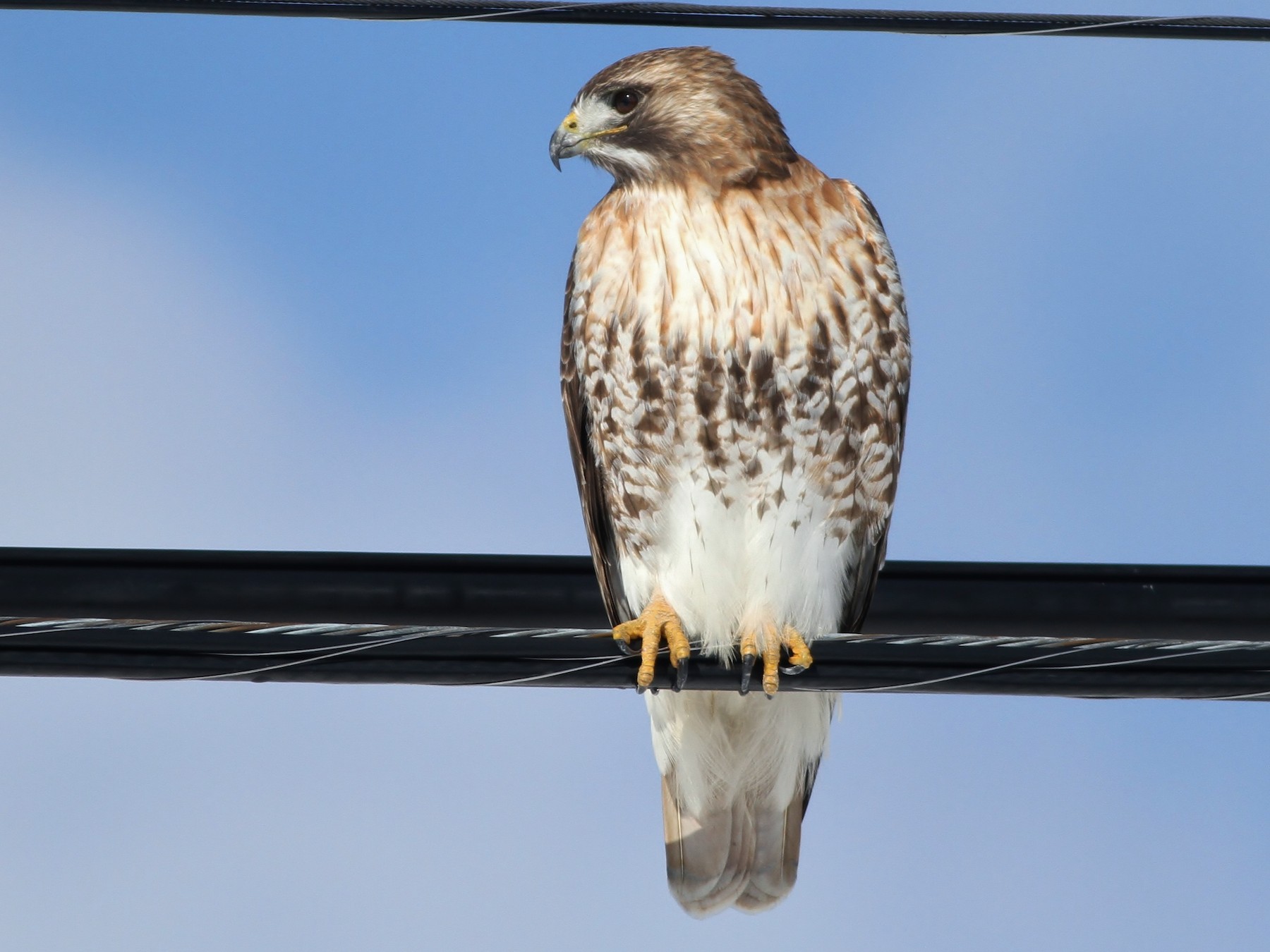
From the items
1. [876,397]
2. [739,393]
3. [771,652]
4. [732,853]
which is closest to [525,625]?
[771,652]

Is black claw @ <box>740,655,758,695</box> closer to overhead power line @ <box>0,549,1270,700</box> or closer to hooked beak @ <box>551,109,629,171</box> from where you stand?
overhead power line @ <box>0,549,1270,700</box>

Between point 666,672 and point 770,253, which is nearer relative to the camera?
point 666,672

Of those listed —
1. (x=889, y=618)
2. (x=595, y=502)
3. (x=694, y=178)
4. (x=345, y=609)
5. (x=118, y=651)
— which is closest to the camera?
(x=118, y=651)

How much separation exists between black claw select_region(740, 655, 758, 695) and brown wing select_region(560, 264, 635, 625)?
1.84 ft

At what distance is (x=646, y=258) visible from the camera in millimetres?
4594

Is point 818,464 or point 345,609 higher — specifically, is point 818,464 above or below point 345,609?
above

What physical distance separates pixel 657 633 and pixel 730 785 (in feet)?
3.78

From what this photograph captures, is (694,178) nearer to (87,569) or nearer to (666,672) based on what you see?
(666,672)

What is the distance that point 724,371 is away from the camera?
4426 mm

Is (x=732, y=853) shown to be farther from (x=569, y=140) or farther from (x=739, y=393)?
(x=569, y=140)

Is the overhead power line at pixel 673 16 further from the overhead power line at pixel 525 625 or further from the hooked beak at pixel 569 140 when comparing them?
the overhead power line at pixel 525 625

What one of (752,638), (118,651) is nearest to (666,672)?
(752,638)

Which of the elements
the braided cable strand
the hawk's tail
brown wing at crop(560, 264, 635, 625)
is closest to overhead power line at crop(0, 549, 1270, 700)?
the braided cable strand

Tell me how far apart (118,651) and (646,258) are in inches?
85.2
